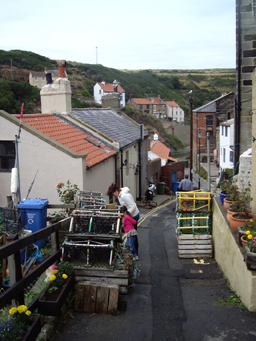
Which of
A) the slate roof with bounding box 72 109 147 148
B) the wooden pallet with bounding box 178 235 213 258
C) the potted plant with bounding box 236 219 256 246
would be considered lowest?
the wooden pallet with bounding box 178 235 213 258

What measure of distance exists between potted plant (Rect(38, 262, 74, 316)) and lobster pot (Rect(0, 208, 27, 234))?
2114 millimetres

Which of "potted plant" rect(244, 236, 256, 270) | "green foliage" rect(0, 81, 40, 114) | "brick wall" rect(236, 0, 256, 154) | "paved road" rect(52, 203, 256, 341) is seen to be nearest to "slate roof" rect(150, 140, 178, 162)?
"green foliage" rect(0, 81, 40, 114)

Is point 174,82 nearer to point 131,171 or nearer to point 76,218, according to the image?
point 131,171

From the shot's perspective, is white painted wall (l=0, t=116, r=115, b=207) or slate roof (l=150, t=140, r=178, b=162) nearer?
white painted wall (l=0, t=116, r=115, b=207)

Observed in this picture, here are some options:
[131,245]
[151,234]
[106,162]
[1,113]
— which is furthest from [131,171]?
[131,245]

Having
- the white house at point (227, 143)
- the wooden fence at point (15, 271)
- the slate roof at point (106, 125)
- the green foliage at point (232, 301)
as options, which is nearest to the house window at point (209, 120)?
the white house at point (227, 143)

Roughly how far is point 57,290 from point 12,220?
10.4ft

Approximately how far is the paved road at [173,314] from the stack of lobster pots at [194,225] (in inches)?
22.1

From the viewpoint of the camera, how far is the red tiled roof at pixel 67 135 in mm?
11562

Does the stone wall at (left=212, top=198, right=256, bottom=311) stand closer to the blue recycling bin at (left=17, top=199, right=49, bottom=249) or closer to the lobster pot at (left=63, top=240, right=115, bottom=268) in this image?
the lobster pot at (left=63, top=240, right=115, bottom=268)

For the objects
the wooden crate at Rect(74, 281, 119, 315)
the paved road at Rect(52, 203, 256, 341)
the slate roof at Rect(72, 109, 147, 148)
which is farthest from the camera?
the slate roof at Rect(72, 109, 147, 148)

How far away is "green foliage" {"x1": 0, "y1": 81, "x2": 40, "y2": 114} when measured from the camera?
42.2 m

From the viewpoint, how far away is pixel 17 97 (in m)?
47.8

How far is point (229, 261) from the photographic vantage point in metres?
6.38
